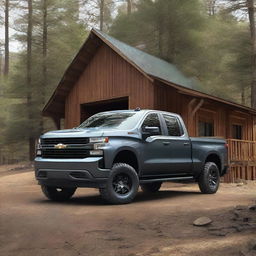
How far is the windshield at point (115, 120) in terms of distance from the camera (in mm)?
9688

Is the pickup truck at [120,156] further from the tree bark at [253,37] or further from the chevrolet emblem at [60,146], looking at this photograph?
the tree bark at [253,37]

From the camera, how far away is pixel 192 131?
60.9ft

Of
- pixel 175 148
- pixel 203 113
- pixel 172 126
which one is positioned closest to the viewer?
pixel 175 148

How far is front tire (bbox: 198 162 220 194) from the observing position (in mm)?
11312

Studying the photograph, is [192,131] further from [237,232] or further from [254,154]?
[237,232]

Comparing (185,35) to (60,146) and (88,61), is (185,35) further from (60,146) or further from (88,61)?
(60,146)

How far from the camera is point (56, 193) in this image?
9859 millimetres

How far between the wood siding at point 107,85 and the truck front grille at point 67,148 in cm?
902

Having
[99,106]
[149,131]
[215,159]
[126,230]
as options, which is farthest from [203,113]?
[126,230]

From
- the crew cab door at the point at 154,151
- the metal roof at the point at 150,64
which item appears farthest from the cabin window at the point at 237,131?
the crew cab door at the point at 154,151

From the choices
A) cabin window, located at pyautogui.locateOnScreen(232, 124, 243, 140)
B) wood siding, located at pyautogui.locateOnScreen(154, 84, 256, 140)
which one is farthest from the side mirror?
cabin window, located at pyautogui.locateOnScreen(232, 124, 243, 140)

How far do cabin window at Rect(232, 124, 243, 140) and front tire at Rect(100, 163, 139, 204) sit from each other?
639 inches

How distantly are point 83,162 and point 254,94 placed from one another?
895 inches

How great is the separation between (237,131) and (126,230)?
777 inches
